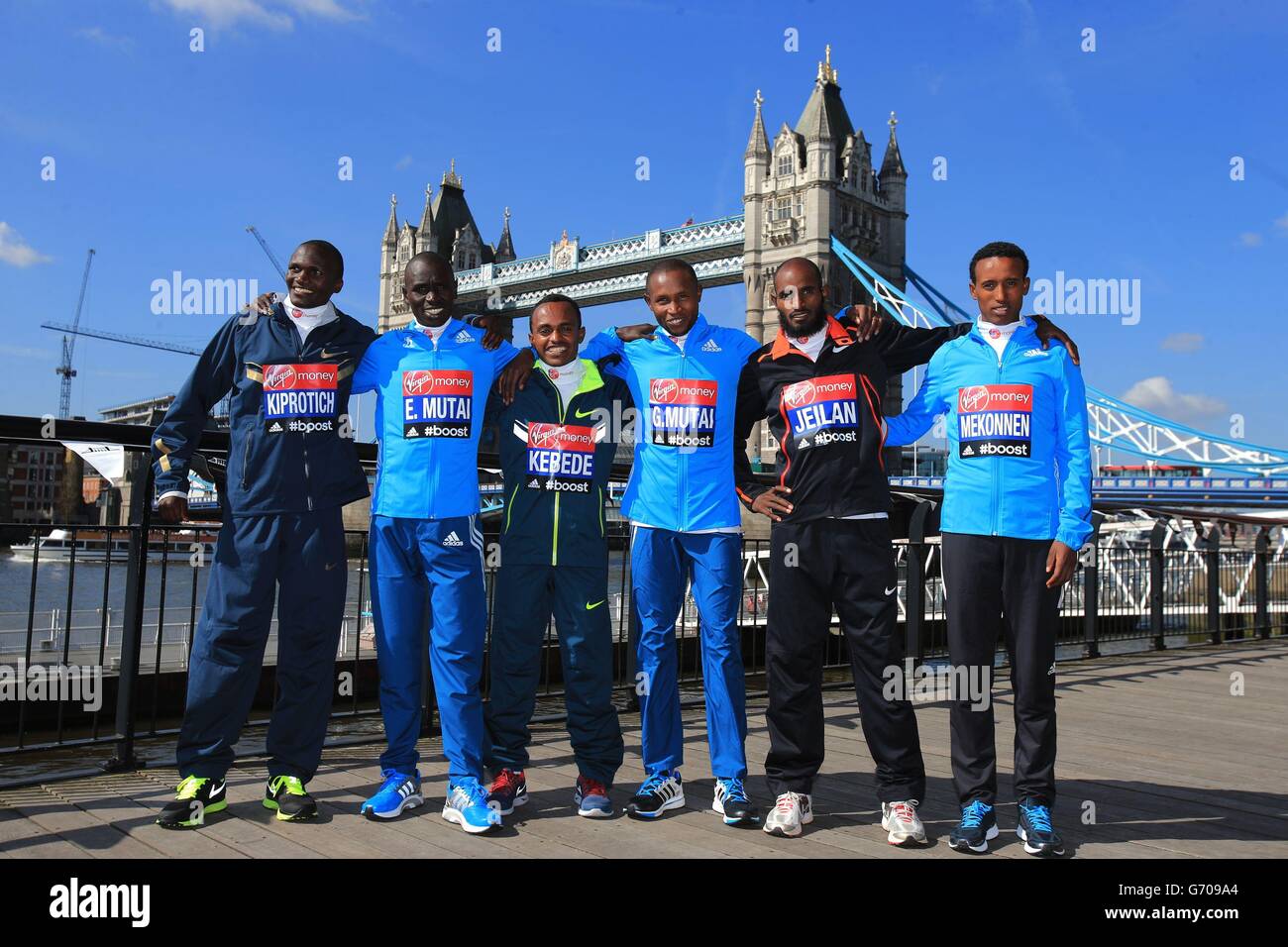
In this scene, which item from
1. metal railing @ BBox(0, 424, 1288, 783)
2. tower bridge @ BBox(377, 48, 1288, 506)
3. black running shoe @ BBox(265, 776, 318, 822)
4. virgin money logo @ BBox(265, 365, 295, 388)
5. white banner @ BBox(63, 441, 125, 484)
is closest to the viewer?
black running shoe @ BBox(265, 776, 318, 822)

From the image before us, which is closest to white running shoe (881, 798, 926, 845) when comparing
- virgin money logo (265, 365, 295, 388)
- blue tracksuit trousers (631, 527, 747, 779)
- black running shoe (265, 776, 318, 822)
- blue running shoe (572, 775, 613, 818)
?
blue tracksuit trousers (631, 527, 747, 779)

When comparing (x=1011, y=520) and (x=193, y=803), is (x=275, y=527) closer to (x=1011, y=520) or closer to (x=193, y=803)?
(x=193, y=803)

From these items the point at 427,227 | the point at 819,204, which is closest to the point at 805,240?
the point at 819,204

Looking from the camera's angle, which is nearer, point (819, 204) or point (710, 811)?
point (710, 811)

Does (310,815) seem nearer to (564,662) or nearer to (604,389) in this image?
(564,662)

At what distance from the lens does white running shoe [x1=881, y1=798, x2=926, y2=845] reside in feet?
9.38

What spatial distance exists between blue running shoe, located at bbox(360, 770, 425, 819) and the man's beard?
6.39ft

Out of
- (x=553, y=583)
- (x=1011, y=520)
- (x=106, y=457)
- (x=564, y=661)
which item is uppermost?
(x=106, y=457)

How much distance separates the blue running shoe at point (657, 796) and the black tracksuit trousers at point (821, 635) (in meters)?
0.32

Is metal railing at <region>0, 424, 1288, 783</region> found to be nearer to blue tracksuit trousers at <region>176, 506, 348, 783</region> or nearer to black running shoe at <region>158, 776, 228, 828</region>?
blue tracksuit trousers at <region>176, 506, 348, 783</region>

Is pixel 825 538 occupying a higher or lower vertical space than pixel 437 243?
lower

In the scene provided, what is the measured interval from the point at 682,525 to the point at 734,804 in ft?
2.99

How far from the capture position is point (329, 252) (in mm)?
3410

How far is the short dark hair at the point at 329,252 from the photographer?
11.1ft
